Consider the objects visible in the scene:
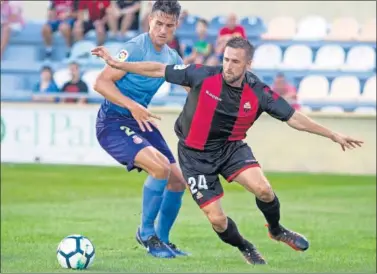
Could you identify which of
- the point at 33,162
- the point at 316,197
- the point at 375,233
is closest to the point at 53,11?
the point at 33,162

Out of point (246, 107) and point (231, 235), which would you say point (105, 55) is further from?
point (231, 235)

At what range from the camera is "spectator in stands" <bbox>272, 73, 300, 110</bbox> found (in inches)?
776

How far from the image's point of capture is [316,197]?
53.0 ft

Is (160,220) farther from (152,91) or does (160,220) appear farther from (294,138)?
(294,138)

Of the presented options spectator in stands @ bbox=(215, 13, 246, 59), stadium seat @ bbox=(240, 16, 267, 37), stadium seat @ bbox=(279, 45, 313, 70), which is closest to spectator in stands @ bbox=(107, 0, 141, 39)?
spectator in stands @ bbox=(215, 13, 246, 59)

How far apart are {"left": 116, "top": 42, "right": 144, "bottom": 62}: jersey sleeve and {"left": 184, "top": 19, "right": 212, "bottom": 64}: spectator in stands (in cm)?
1113

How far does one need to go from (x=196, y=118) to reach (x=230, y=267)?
1.24m

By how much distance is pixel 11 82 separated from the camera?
21.9m

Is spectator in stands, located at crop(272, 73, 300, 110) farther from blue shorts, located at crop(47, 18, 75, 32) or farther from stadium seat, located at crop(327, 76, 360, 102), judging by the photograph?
blue shorts, located at crop(47, 18, 75, 32)

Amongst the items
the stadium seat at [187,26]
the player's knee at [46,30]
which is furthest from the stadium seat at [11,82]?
the stadium seat at [187,26]

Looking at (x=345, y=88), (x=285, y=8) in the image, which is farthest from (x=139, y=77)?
(x=285, y=8)

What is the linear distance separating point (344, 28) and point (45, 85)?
625cm

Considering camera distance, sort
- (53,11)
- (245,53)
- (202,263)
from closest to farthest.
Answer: (245,53) → (202,263) → (53,11)

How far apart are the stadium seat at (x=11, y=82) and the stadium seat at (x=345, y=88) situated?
20.4 feet
